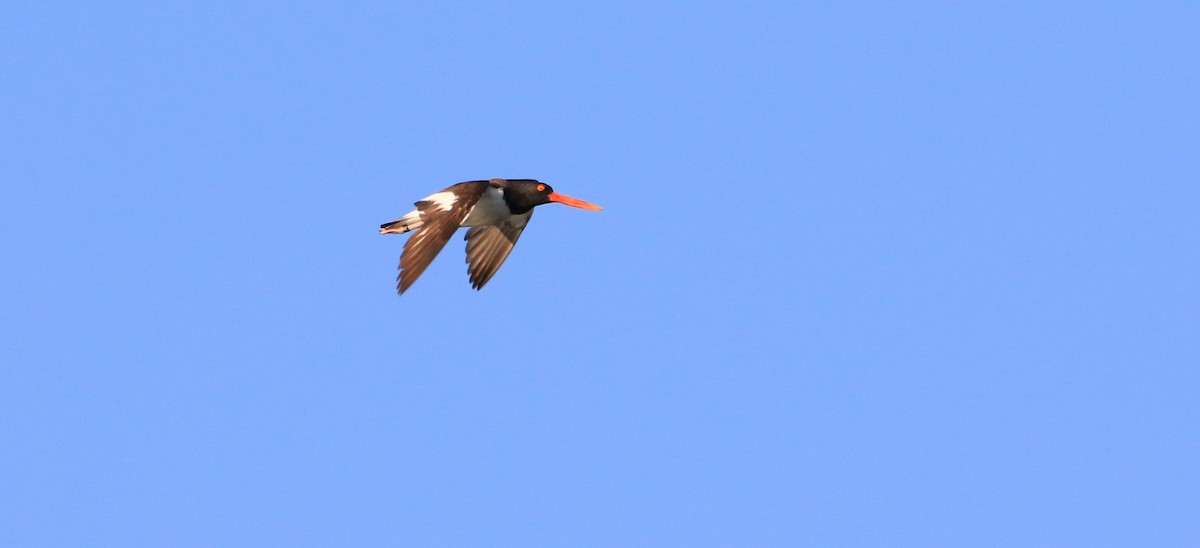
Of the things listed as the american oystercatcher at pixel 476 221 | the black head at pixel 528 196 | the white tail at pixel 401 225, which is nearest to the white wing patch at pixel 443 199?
the american oystercatcher at pixel 476 221

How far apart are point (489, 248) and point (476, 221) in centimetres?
116

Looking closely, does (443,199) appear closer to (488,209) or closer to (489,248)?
(488,209)

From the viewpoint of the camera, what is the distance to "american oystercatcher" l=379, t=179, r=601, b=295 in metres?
17.8

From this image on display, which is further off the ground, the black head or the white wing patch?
the black head

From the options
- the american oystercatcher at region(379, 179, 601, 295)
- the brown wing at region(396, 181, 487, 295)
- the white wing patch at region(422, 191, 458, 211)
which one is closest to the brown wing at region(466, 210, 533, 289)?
the american oystercatcher at region(379, 179, 601, 295)

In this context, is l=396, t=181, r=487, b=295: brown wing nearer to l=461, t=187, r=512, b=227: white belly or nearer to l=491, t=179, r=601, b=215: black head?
l=461, t=187, r=512, b=227: white belly

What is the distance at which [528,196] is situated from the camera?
21188 mm

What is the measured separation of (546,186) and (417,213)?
2302 millimetres

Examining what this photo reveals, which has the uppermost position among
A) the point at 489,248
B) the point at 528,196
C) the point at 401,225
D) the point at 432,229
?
the point at 528,196

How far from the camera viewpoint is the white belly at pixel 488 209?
20.6 meters

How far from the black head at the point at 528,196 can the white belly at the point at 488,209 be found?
106mm

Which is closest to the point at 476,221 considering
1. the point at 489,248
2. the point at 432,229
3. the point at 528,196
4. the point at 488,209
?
the point at 488,209

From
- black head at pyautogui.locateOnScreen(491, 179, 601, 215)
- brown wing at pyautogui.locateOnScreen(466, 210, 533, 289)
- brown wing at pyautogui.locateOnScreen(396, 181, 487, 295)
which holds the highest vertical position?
black head at pyautogui.locateOnScreen(491, 179, 601, 215)

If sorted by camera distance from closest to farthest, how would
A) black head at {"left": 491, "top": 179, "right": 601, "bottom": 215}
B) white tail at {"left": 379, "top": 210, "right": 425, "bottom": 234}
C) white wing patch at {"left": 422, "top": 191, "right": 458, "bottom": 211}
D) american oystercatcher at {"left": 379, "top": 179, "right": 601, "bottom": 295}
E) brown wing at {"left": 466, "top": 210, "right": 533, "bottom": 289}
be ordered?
1. american oystercatcher at {"left": 379, "top": 179, "right": 601, "bottom": 295}
2. white wing patch at {"left": 422, "top": 191, "right": 458, "bottom": 211}
3. white tail at {"left": 379, "top": 210, "right": 425, "bottom": 234}
4. black head at {"left": 491, "top": 179, "right": 601, "bottom": 215}
5. brown wing at {"left": 466, "top": 210, "right": 533, "bottom": 289}
